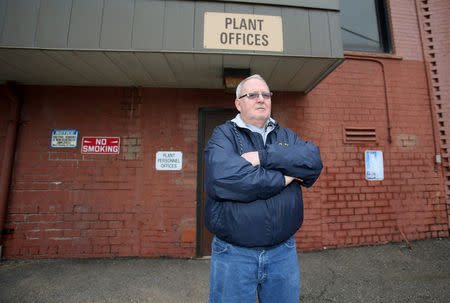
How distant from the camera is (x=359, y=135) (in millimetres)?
3672

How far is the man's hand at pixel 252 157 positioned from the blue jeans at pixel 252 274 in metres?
0.59

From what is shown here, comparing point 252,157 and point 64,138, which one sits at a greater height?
point 64,138

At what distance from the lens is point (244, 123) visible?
5.33ft

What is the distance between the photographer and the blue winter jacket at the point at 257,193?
1259 mm

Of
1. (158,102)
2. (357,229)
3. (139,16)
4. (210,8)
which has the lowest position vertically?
(357,229)

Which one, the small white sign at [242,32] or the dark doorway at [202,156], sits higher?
the small white sign at [242,32]

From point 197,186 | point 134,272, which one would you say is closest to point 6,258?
point 134,272

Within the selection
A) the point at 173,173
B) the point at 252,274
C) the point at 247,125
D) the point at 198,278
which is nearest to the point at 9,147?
the point at 173,173

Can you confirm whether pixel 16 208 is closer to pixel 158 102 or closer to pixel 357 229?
pixel 158 102

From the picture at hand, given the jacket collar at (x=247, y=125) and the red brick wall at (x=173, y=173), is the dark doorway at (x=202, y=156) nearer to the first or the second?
the red brick wall at (x=173, y=173)

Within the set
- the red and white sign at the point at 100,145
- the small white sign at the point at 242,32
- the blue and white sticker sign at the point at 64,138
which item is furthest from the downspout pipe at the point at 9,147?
the small white sign at the point at 242,32

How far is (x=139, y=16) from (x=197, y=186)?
2.50 meters

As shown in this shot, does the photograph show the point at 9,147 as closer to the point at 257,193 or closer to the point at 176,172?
the point at 176,172

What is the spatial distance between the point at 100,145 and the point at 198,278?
8.76ft
